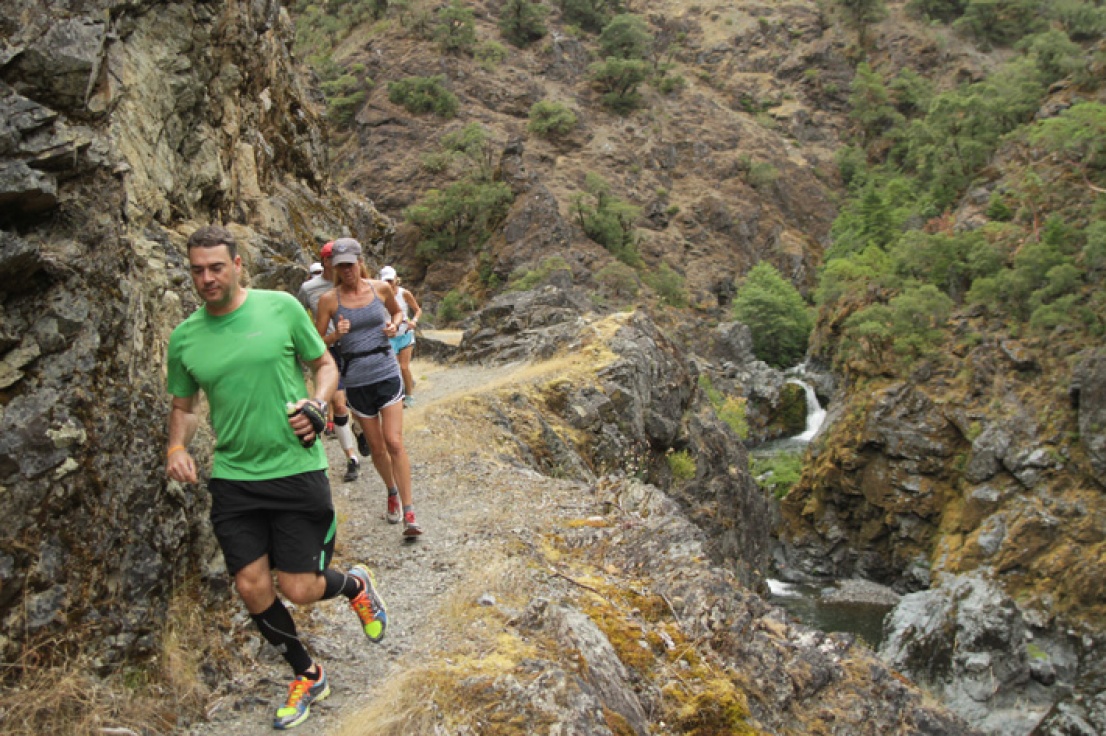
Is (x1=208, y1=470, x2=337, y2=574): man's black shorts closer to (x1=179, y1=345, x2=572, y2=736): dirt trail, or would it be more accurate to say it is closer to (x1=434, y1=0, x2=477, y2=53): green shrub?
(x1=179, y1=345, x2=572, y2=736): dirt trail

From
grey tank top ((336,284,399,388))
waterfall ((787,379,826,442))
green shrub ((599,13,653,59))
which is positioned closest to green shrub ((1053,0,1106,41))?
green shrub ((599,13,653,59))

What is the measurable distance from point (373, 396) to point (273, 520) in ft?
8.27

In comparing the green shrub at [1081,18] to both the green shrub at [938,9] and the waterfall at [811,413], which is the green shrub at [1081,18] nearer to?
the green shrub at [938,9]

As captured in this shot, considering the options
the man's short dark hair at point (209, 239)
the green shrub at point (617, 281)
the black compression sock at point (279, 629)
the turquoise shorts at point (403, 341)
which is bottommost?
the green shrub at point (617, 281)

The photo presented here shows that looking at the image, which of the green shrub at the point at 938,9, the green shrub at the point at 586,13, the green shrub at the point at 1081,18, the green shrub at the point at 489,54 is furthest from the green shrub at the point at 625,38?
the green shrub at the point at 1081,18

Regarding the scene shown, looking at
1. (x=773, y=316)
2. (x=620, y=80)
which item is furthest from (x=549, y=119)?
(x=773, y=316)

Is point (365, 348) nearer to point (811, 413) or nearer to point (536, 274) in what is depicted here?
point (536, 274)

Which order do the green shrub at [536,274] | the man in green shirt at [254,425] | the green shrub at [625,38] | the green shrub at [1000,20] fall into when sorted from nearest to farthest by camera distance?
the man in green shirt at [254,425] → the green shrub at [536,274] → the green shrub at [625,38] → the green shrub at [1000,20]

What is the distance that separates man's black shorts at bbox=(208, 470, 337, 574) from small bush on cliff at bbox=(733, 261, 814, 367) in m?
50.5

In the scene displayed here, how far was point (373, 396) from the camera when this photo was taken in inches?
243

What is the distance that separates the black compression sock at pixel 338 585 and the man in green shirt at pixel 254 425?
0.23ft

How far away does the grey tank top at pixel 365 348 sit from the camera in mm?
6164

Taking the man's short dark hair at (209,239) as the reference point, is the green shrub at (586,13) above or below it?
above

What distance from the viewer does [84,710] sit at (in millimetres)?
3334
